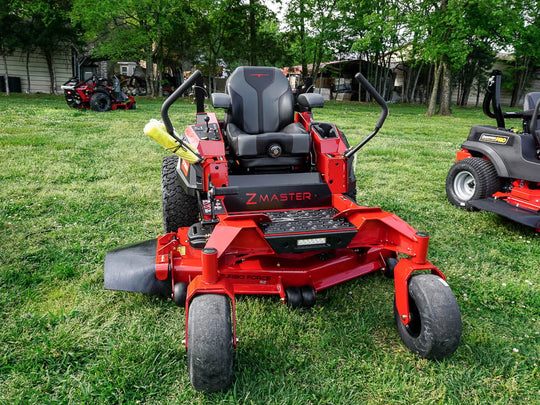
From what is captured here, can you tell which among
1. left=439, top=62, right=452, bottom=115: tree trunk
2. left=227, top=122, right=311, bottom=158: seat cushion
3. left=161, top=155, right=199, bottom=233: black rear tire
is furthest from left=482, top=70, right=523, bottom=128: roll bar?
left=439, top=62, right=452, bottom=115: tree trunk

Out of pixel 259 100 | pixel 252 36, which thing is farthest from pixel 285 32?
pixel 259 100

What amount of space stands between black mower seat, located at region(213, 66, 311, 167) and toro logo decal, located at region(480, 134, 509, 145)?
2.41 m

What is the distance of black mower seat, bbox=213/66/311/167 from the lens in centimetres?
359

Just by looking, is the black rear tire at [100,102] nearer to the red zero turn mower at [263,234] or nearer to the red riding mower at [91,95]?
the red riding mower at [91,95]

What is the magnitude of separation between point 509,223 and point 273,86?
2.94 m

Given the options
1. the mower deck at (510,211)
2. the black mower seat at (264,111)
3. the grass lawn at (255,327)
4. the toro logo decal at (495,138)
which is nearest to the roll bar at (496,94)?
the toro logo decal at (495,138)

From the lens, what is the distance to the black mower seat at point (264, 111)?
3586 mm

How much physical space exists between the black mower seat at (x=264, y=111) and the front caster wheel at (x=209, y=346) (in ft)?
5.86

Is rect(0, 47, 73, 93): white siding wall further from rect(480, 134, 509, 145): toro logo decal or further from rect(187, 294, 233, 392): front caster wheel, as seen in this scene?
rect(187, 294, 233, 392): front caster wheel

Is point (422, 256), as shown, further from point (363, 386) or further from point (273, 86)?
point (273, 86)

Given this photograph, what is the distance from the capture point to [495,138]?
4.78m

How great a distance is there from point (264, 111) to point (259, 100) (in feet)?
0.37

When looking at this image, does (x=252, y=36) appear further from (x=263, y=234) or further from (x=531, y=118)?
(x=263, y=234)

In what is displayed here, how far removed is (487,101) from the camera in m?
5.09
